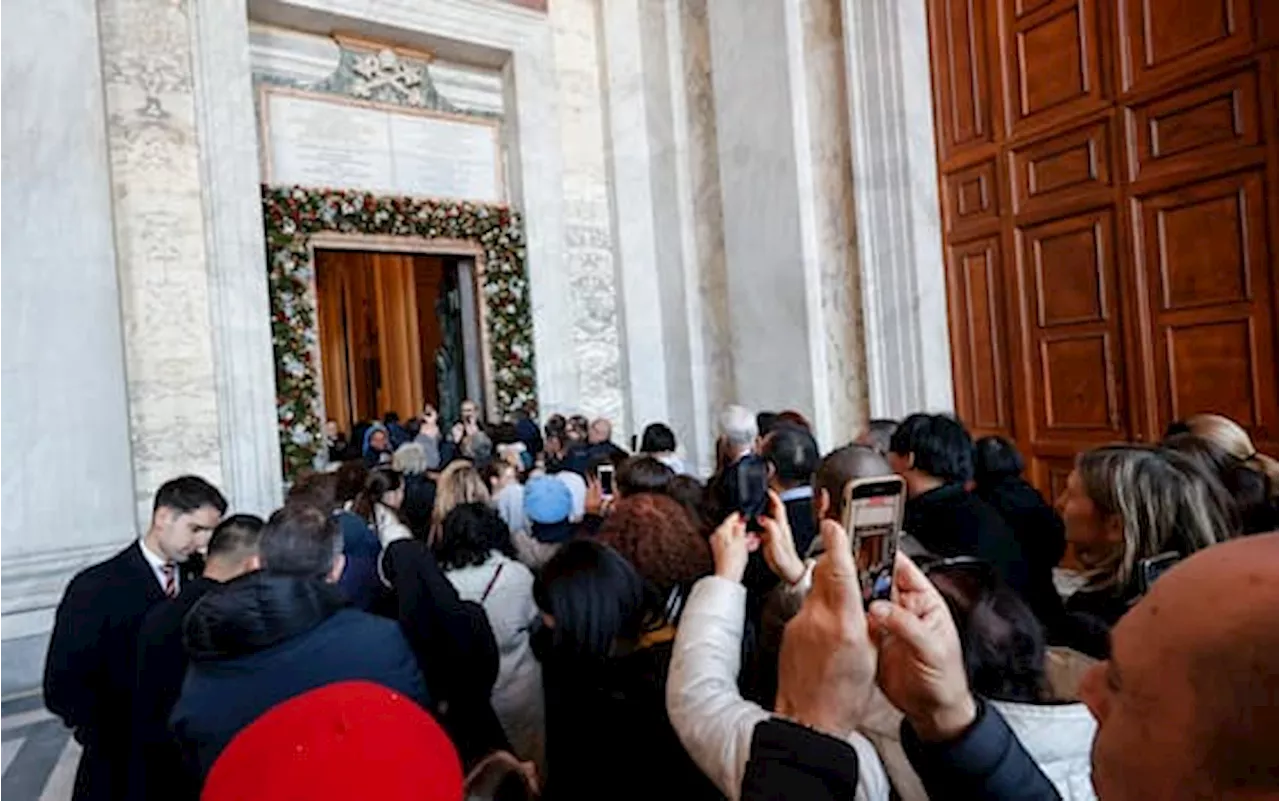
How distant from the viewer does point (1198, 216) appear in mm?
4969

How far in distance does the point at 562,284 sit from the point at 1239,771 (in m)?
9.26

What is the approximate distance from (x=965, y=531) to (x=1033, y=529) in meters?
0.60

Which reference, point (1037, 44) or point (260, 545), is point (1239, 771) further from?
point (1037, 44)

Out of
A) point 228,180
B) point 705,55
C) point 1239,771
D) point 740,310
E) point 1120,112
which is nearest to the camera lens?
point 1239,771

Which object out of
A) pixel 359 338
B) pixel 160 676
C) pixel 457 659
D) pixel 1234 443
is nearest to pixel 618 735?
pixel 457 659

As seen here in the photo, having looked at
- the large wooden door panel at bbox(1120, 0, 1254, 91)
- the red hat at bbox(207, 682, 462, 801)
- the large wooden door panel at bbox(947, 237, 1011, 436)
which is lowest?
the red hat at bbox(207, 682, 462, 801)

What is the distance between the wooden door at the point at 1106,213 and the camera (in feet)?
15.5

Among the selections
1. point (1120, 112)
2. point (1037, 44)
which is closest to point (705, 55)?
point (1037, 44)

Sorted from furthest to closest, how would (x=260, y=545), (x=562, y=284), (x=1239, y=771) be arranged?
(x=562, y=284) → (x=260, y=545) → (x=1239, y=771)

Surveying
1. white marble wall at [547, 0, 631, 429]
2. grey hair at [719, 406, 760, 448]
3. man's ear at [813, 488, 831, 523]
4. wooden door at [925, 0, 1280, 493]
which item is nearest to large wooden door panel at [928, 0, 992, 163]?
wooden door at [925, 0, 1280, 493]

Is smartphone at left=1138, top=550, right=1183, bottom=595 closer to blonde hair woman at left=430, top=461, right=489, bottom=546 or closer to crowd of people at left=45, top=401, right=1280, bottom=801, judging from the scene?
crowd of people at left=45, top=401, right=1280, bottom=801

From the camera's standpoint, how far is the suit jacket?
7.87 ft

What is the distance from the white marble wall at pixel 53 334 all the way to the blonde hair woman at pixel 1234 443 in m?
6.38

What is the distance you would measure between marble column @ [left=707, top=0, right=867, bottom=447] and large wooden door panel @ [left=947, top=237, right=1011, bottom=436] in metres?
0.91
